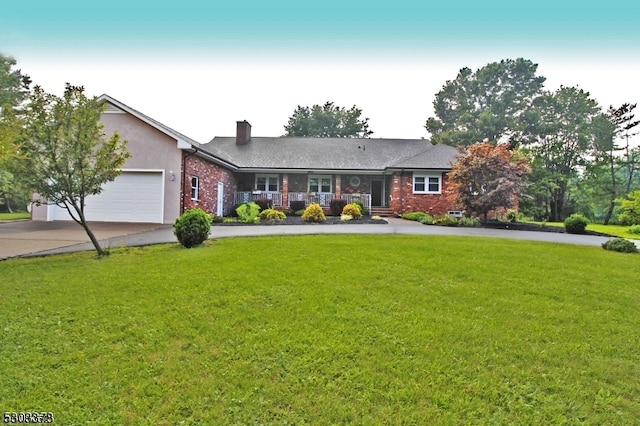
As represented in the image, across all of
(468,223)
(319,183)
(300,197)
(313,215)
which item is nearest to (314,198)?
(300,197)

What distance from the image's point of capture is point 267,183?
22828 millimetres

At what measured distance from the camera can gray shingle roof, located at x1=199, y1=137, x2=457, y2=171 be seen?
2131 cm

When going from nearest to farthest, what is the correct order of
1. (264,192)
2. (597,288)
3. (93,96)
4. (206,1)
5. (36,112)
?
(597,288), (36,112), (93,96), (206,1), (264,192)

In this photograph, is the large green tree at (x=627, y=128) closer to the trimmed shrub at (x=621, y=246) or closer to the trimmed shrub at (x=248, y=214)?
the trimmed shrub at (x=621, y=246)

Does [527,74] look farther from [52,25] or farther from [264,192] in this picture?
[52,25]

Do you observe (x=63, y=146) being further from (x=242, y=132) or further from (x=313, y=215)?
(x=242, y=132)

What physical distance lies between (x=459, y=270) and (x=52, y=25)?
44.9ft

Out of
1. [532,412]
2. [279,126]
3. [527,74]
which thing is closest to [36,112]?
[532,412]

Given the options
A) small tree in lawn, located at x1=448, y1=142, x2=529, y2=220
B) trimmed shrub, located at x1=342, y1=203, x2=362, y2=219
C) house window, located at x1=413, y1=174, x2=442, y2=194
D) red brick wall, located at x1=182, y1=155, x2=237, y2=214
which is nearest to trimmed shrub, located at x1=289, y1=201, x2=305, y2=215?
trimmed shrub, located at x1=342, y1=203, x2=362, y2=219

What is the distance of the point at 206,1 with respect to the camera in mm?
10062

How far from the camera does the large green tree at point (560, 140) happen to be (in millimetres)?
28453

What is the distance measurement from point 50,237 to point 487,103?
1890 inches

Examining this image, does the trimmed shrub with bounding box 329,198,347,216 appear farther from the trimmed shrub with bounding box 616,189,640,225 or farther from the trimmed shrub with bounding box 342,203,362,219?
the trimmed shrub with bounding box 616,189,640,225

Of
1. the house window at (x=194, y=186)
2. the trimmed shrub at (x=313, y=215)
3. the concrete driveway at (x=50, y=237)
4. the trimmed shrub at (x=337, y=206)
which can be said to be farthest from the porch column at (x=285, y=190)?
the concrete driveway at (x=50, y=237)
